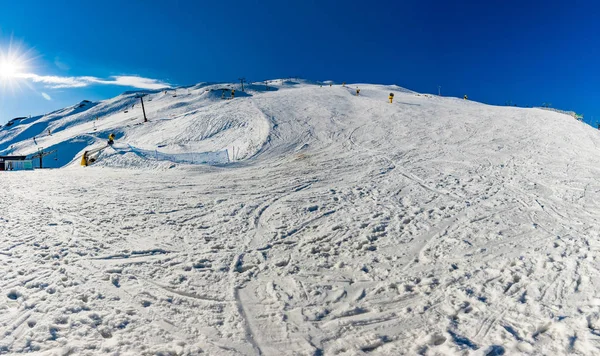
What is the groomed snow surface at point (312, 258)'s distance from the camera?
3865mm

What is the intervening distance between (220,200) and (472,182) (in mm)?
7945

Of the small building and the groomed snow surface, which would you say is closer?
the groomed snow surface

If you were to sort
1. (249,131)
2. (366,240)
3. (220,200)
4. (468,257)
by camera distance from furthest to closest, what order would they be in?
(249,131), (220,200), (366,240), (468,257)

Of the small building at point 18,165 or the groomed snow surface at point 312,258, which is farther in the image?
the small building at point 18,165

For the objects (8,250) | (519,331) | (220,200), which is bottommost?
(519,331)

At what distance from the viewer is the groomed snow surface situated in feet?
12.7

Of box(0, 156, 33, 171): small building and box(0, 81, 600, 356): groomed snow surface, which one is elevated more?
box(0, 156, 33, 171): small building

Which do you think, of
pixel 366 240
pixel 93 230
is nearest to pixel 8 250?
pixel 93 230

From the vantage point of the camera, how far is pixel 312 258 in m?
5.90

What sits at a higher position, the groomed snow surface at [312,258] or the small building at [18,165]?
the small building at [18,165]

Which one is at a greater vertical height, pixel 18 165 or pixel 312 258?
pixel 18 165

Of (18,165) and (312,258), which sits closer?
(312,258)

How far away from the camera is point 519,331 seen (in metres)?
3.85

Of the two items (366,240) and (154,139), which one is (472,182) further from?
(154,139)
